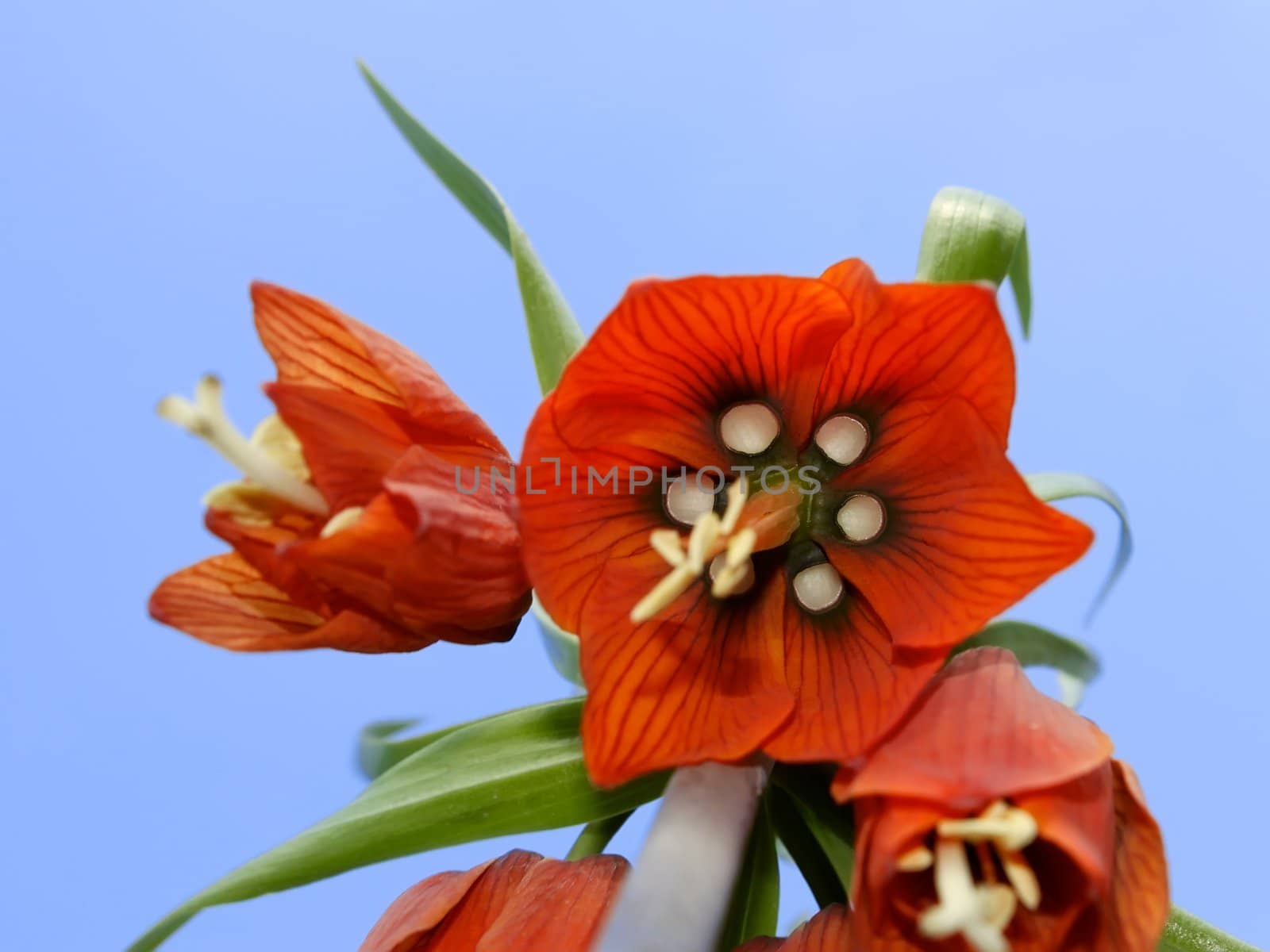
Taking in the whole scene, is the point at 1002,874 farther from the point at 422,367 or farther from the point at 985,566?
the point at 422,367

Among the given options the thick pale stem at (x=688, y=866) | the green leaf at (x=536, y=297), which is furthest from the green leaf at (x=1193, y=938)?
the green leaf at (x=536, y=297)

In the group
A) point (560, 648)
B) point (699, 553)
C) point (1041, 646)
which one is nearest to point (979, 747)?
point (699, 553)

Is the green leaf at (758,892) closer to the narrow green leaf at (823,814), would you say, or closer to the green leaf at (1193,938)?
the narrow green leaf at (823,814)

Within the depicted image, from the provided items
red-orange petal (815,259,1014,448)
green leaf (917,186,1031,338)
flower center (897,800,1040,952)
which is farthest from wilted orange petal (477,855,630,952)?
green leaf (917,186,1031,338)

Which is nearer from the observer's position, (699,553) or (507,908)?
(699,553)

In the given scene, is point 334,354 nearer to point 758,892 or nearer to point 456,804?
point 456,804

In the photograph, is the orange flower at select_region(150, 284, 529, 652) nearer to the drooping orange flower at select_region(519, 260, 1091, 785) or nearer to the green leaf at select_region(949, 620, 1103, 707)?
the drooping orange flower at select_region(519, 260, 1091, 785)
